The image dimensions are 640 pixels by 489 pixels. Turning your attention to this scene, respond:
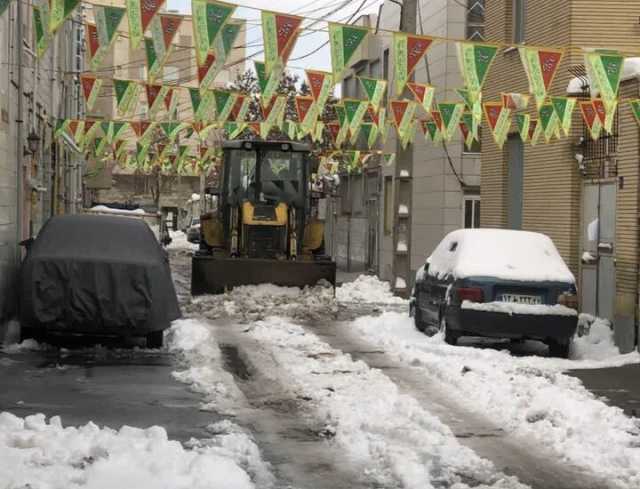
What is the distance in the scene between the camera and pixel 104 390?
10555 mm

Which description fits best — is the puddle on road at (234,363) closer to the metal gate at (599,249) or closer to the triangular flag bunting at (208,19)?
the triangular flag bunting at (208,19)

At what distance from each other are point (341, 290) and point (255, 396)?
15.8m

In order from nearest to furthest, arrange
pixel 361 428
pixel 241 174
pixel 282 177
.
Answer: pixel 361 428 → pixel 241 174 → pixel 282 177

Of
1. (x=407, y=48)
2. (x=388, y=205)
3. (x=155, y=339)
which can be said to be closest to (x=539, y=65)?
(x=407, y=48)

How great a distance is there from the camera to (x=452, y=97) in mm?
28047

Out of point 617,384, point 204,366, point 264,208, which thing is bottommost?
point 617,384

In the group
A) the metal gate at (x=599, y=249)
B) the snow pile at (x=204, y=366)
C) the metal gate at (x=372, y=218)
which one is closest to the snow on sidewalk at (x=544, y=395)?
the metal gate at (x=599, y=249)

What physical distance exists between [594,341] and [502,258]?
7.68 feet

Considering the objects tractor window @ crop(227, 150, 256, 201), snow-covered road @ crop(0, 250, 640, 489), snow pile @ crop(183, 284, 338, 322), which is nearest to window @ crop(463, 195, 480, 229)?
tractor window @ crop(227, 150, 256, 201)

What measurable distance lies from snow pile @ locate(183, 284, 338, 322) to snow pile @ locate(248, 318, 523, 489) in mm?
4995

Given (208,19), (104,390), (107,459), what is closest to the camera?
(107,459)

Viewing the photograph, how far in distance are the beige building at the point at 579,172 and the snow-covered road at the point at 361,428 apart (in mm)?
1775

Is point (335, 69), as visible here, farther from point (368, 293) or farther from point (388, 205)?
point (388, 205)

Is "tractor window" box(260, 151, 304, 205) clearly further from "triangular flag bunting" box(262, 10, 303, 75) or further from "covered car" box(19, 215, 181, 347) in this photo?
"covered car" box(19, 215, 181, 347)
